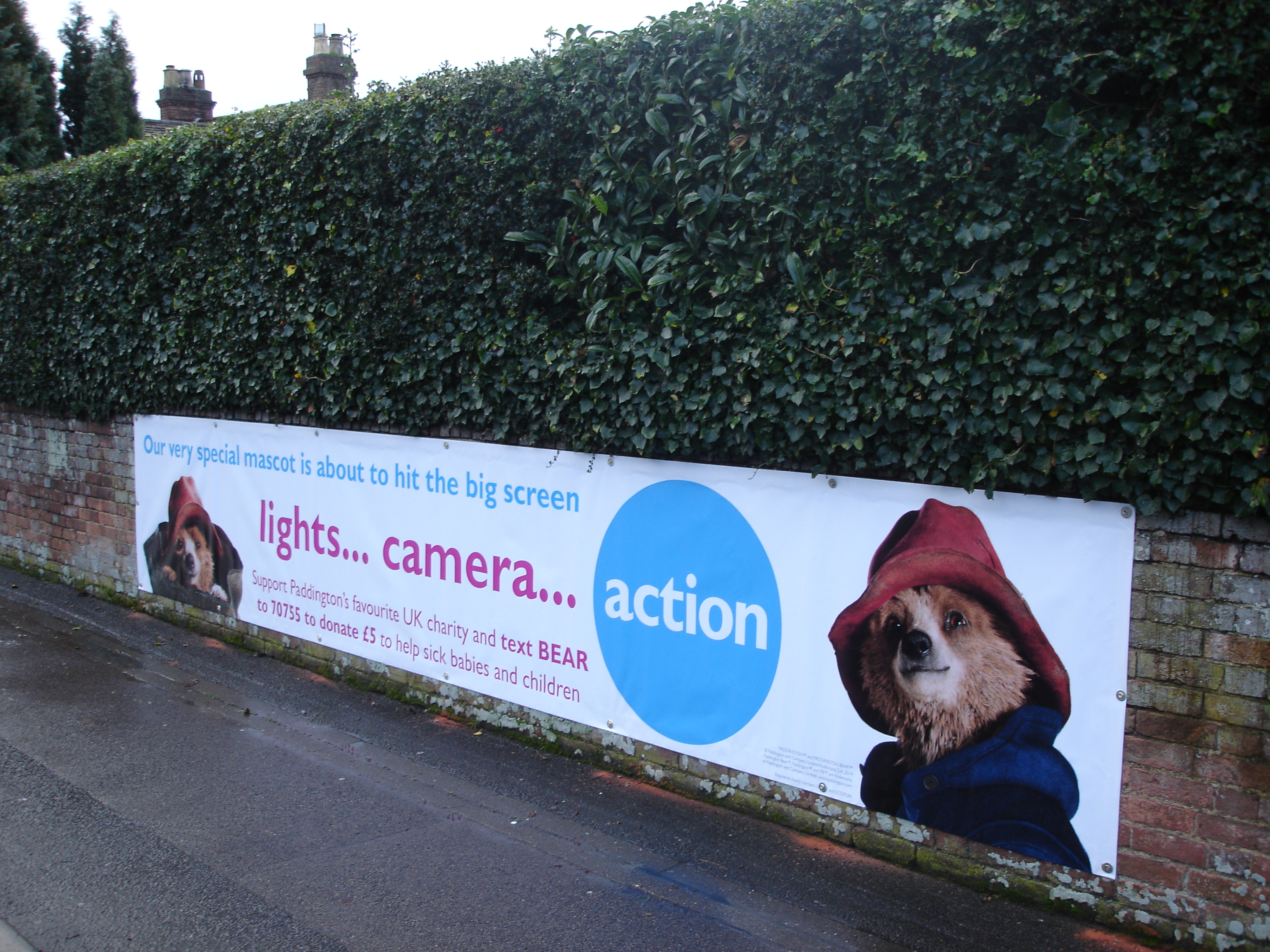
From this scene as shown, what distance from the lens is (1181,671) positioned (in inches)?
142

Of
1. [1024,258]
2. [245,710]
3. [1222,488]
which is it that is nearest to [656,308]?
[1024,258]

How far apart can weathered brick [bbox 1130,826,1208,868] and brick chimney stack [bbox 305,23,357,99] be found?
10855mm

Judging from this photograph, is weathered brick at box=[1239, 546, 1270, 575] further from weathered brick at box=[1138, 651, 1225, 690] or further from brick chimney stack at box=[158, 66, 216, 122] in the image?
brick chimney stack at box=[158, 66, 216, 122]

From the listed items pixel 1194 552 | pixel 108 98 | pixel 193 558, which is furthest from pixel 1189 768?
pixel 108 98

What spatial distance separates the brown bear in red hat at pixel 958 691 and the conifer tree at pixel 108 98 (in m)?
21.4

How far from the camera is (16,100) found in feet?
58.3

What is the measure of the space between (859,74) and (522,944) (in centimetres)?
379

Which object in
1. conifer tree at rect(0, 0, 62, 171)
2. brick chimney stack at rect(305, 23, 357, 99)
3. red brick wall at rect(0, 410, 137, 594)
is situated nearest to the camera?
red brick wall at rect(0, 410, 137, 594)

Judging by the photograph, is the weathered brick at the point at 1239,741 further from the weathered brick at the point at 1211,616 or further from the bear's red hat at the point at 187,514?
the bear's red hat at the point at 187,514

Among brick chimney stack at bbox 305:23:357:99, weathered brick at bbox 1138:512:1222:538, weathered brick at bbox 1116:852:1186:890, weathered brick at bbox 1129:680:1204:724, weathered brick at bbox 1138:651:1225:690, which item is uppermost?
brick chimney stack at bbox 305:23:357:99

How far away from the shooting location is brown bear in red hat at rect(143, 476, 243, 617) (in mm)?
8078

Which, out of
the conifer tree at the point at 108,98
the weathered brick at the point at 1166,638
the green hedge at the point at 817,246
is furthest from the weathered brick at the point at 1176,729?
the conifer tree at the point at 108,98

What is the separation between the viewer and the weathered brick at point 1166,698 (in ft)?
11.7

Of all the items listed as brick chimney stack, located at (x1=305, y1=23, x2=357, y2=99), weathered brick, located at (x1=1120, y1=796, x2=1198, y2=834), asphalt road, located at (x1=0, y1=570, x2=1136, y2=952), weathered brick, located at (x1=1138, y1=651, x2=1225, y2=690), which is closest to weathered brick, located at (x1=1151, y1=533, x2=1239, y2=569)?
weathered brick, located at (x1=1138, y1=651, x2=1225, y2=690)
